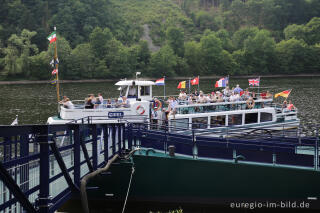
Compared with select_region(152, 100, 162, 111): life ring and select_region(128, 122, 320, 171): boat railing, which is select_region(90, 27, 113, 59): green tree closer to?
select_region(152, 100, 162, 111): life ring

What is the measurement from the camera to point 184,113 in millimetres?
23172

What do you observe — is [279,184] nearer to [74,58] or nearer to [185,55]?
[74,58]

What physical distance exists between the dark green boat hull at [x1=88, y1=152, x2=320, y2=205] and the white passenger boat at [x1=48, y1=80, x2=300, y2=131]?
5167 millimetres

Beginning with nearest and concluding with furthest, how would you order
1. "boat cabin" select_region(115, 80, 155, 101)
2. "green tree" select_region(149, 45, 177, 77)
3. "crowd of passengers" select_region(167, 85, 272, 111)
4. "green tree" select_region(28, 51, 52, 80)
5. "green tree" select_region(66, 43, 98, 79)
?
"crowd of passengers" select_region(167, 85, 272, 111) < "boat cabin" select_region(115, 80, 155, 101) < "green tree" select_region(28, 51, 52, 80) < "green tree" select_region(66, 43, 98, 79) < "green tree" select_region(149, 45, 177, 77)

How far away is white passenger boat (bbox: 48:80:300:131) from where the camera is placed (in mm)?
21984

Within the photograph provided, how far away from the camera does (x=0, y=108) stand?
52562 millimetres

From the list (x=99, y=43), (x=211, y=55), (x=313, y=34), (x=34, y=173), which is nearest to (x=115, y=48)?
(x=99, y=43)

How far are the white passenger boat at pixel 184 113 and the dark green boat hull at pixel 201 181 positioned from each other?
5167mm

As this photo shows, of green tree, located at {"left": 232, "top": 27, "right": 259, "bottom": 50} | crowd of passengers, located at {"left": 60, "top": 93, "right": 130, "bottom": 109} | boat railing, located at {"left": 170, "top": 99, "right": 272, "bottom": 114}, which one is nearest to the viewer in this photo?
crowd of passengers, located at {"left": 60, "top": 93, "right": 130, "bottom": 109}

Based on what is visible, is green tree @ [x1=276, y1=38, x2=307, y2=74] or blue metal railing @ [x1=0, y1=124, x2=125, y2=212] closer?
blue metal railing @ [x1=0, y1=124, x2=125, y2=212]

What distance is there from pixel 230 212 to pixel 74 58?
303 ft

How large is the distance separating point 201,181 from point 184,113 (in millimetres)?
8036

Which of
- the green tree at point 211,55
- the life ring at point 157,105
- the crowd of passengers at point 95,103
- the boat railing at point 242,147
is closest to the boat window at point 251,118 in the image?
the life ring at point 157,105

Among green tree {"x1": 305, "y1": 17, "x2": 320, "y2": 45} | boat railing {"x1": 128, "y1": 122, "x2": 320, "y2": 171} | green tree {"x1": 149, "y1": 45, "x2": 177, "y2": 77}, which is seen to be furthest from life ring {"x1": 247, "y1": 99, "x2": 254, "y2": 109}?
green tree {"x1": 305, "y1": 17, "x2": 320, "y2": 45}
